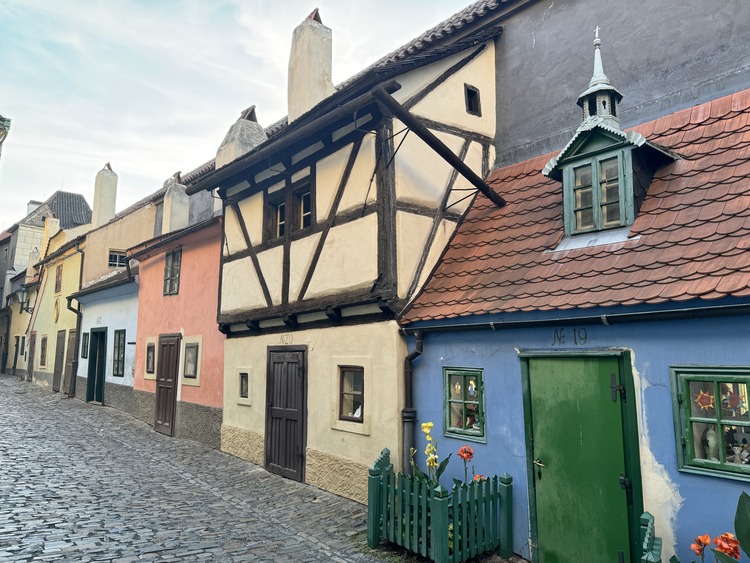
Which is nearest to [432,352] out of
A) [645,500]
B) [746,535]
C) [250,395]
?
[645,500]

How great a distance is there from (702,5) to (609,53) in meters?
1.27

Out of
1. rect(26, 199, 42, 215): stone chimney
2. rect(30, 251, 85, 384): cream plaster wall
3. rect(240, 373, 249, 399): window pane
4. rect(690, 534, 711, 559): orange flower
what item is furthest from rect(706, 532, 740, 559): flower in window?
rect(26, 199, 42, 215): stone chimney

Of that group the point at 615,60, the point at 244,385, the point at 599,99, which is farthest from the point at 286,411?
the point at 615,60

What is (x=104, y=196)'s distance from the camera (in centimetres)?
2316

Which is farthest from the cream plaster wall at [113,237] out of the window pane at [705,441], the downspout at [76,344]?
the window pane at [705,441]

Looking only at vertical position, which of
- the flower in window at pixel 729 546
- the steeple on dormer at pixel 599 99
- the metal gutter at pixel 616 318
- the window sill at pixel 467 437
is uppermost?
the steeple on dormer at pixel 599 99

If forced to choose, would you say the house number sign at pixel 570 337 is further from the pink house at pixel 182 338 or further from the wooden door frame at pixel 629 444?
the pink house at pixel 182 338

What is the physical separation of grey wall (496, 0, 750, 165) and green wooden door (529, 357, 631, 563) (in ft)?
13.2

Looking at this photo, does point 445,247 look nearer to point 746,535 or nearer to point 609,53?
point 609,53

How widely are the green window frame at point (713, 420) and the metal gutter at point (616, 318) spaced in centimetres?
46

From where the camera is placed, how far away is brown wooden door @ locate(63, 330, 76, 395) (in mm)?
21375

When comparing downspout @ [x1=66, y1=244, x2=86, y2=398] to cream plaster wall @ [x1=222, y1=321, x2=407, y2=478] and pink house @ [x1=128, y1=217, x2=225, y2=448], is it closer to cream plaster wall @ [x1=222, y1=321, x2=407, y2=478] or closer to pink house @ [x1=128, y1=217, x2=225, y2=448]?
pink house @ [x1=128, y1=217, x2=225, y2=448]

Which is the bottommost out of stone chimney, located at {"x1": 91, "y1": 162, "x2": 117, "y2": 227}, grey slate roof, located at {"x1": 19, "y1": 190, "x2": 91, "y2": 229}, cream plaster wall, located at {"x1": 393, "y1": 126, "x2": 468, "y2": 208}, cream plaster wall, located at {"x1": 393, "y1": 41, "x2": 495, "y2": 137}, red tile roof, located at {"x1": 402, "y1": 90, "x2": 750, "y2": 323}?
red tile roof, located at {"x1": 402, "y1": 90, "x2": 750, "y2": 323}

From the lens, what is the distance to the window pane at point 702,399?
4660 millimetres
